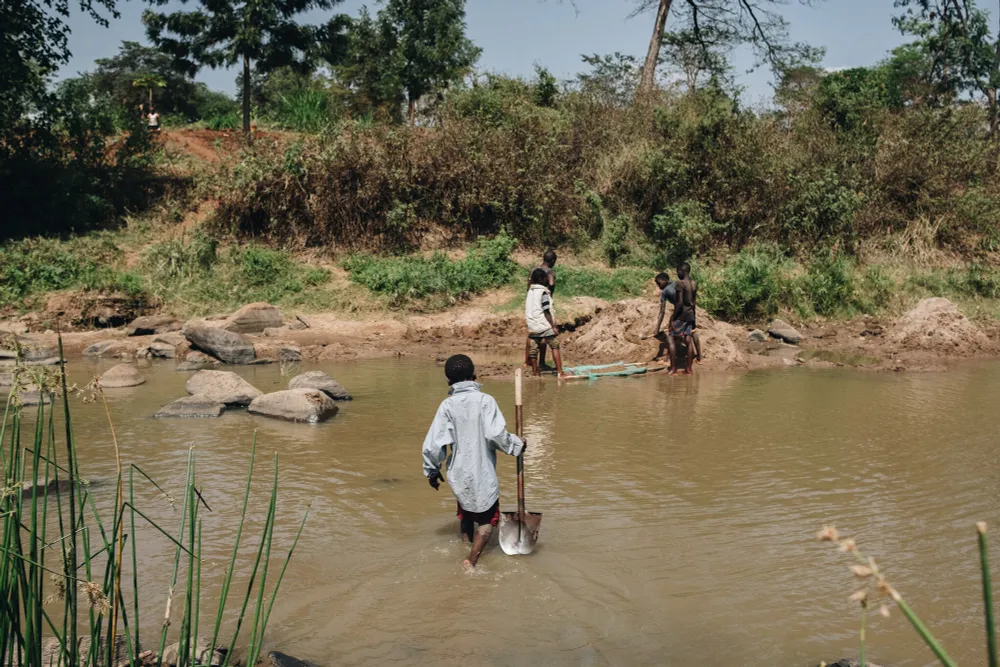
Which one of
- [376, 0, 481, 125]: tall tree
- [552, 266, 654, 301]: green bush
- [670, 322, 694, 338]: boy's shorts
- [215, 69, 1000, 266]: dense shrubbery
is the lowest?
[670, 322, 694, 338]: boy's shorts

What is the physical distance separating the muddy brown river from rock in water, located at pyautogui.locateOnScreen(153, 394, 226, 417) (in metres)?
0.22

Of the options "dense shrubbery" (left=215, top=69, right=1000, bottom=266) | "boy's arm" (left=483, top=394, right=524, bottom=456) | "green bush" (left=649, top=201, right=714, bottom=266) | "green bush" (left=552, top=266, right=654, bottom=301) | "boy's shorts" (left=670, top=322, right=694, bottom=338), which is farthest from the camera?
"dense shrubbery" (left=215, top=69, right=1000, bottom=266)

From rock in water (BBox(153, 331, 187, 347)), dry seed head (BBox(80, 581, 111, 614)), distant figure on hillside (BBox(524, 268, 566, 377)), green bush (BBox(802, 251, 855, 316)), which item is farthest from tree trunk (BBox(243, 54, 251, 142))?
dry seed head (BBox(80, 581, 111, 614))

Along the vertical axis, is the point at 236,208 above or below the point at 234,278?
above

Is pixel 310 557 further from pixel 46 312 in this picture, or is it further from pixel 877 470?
pixel 46 312

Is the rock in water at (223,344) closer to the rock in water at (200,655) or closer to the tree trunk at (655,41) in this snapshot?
the rock in water at (200,655)

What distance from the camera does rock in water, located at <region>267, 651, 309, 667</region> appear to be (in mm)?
4012

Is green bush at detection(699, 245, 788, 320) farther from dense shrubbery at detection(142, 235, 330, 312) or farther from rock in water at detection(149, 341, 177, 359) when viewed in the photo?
rock in water at detection(149, 341, 177, 359)

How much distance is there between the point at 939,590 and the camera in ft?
16.3

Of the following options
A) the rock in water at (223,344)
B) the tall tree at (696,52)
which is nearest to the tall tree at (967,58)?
the tall tree at (696,52)

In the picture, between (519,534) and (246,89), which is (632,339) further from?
(246,89)

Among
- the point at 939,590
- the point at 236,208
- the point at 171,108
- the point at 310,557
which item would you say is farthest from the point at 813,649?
the point at 171,108

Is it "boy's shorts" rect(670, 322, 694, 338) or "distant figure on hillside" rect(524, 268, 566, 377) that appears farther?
"boy's shorts" rect(670, 322, 694, 338)

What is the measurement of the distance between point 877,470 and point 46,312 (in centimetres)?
1376
